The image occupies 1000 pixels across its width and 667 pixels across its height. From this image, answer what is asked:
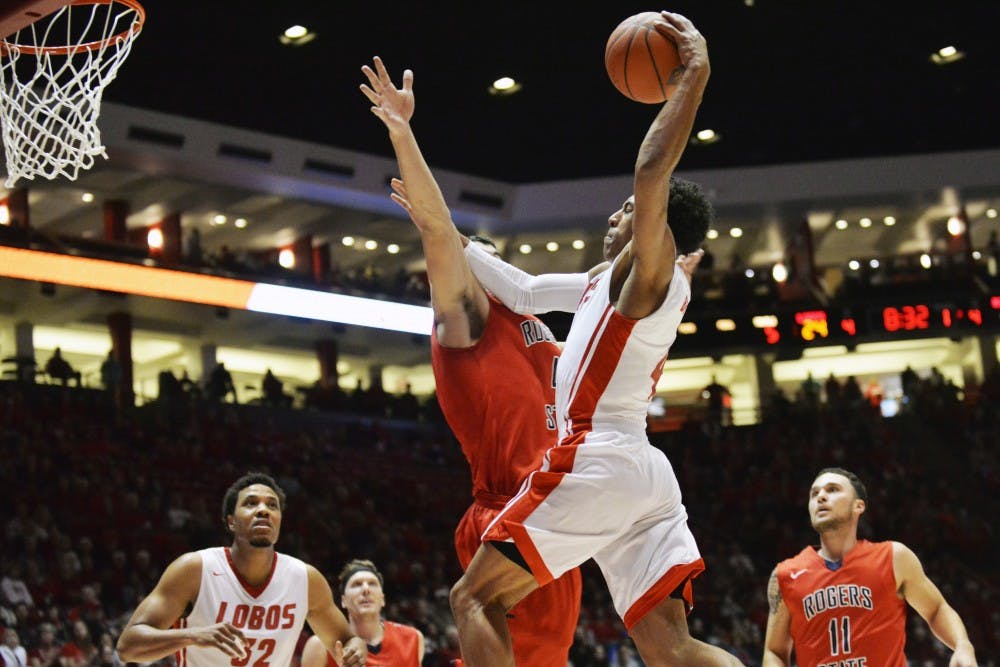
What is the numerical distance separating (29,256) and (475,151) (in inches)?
245

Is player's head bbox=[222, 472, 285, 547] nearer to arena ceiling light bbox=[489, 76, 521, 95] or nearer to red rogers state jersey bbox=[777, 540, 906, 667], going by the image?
red rogers state jersey bbox=[777, 540, 906, 667]

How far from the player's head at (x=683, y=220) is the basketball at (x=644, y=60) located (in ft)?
1.06

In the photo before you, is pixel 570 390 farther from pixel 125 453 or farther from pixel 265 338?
pixel 265 338

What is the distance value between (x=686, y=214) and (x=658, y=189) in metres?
0.34

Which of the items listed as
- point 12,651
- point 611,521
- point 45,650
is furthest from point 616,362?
point 45,650

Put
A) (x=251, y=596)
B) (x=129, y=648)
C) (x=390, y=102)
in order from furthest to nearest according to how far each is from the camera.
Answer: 1. (x=251, y=596)
2. (x=129, y=648)
3. (x=390, y=102)

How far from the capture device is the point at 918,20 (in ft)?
55.0

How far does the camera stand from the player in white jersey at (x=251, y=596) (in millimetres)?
5352

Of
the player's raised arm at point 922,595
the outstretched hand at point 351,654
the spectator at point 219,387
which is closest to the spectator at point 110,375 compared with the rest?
the spectator at point 219,387

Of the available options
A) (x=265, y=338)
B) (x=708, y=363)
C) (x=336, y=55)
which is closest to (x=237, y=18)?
(x=336, y=55)

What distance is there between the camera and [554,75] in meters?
17.1

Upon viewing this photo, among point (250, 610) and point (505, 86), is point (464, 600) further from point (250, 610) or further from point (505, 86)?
point (505, 86)

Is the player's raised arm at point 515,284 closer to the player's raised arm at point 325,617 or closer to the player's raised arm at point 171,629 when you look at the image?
Result: the player's raised arm at point 171,629

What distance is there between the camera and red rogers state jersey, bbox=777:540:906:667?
19.0 feet
